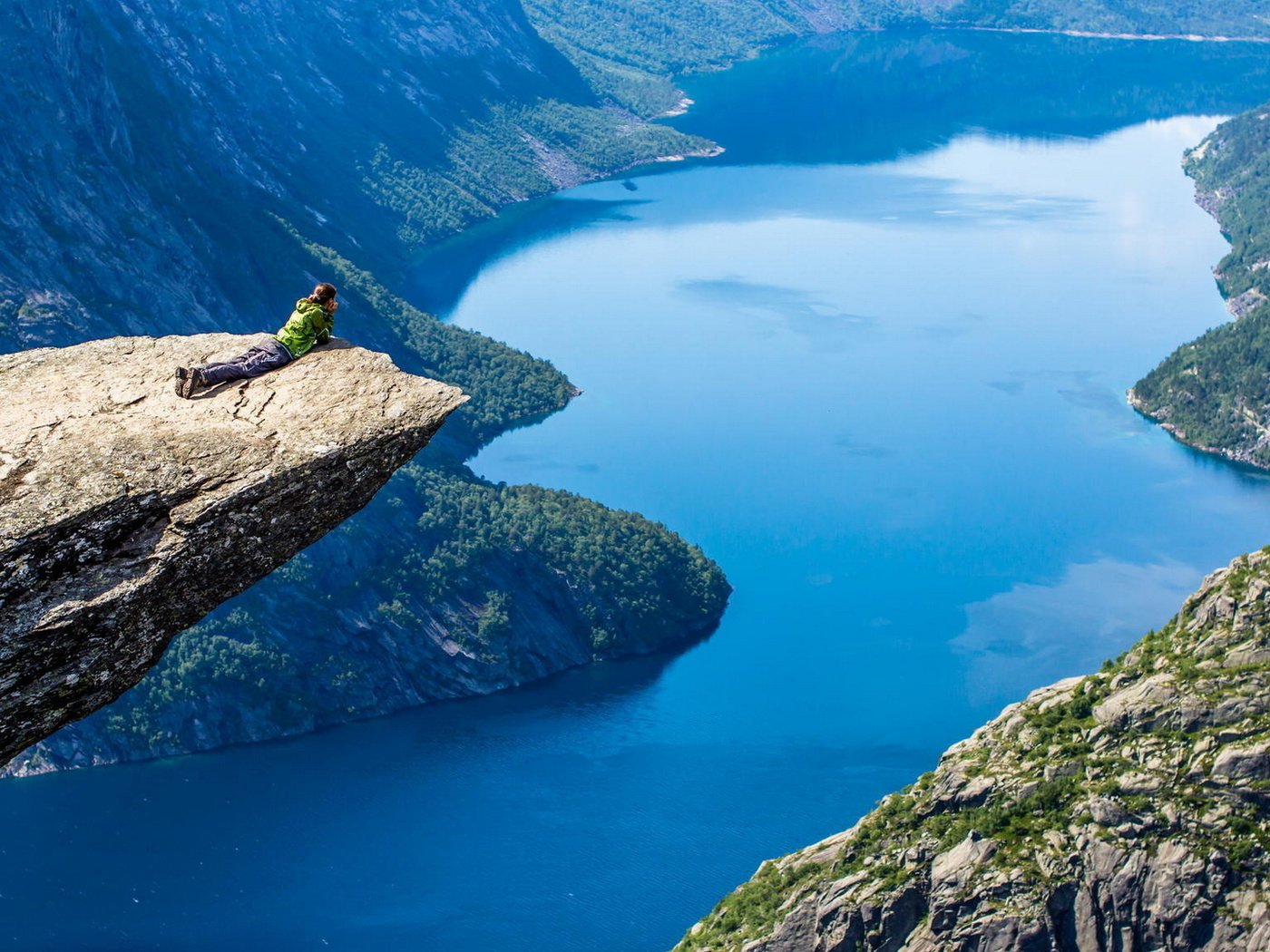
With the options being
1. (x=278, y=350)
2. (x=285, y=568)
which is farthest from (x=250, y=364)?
(x=285, y=568)

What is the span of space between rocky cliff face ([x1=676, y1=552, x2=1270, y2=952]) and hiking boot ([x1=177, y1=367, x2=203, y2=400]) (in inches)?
1796

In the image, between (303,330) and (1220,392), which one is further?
(1220,392)

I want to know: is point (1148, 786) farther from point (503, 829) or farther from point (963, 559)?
point (963, 559)

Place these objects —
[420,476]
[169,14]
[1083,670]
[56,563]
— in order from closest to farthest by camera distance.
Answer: [56,563]
[1083,670]
[420,476]
[169,14]

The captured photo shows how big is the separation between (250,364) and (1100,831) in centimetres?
4536

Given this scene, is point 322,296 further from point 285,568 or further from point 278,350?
point 285,568

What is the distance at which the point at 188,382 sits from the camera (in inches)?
824

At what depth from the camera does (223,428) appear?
1952 centimetres

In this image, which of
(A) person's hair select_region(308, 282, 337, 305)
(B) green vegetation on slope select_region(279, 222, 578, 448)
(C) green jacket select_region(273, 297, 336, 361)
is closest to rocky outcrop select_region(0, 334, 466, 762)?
(C) green jacket select_region(273, 297, 336, 361)

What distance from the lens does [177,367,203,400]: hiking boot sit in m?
20.9

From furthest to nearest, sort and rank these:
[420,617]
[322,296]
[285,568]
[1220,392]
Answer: [1220,392], [420,617], [285,568], [322,296]

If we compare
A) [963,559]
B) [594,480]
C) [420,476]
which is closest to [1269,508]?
[963,559]

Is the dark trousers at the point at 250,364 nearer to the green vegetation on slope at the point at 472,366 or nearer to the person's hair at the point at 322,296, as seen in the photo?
the person's hair at the point at 322,296

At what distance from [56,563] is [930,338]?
158m
